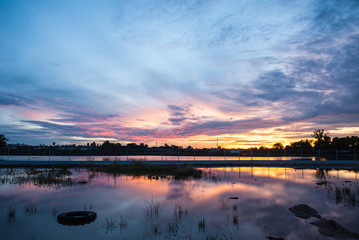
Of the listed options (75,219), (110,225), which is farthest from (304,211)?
(75,219)

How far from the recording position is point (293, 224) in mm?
9797

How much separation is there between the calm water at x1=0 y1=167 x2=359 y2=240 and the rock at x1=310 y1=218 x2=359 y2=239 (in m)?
0.33

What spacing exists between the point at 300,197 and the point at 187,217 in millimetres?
8708

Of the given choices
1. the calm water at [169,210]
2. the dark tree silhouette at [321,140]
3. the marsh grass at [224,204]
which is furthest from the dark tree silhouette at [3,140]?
the dark tree silhouette at [321,140]

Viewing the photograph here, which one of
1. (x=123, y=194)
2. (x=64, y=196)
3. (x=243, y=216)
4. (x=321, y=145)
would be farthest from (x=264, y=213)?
(x=321, y=145)

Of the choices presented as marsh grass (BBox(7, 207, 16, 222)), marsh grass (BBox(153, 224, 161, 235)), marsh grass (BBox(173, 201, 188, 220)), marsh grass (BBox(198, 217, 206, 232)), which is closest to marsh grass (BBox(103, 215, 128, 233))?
marsh grass (BBox(153, 224, 161, 235))

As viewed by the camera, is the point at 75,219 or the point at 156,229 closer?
the point at 156,229

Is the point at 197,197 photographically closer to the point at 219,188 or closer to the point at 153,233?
the point at 219,188

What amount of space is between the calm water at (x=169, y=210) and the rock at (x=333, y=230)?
0.33 metres

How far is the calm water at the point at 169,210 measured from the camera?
890cm

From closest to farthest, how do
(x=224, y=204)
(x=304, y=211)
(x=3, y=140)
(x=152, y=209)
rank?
(x=304, y=211), (x=152, y=209), (x=224, y=204), (x=3, y=140)

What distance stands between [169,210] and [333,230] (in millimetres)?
7098

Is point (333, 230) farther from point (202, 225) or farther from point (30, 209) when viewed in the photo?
point (30, 209)

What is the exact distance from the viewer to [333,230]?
29.4ft
